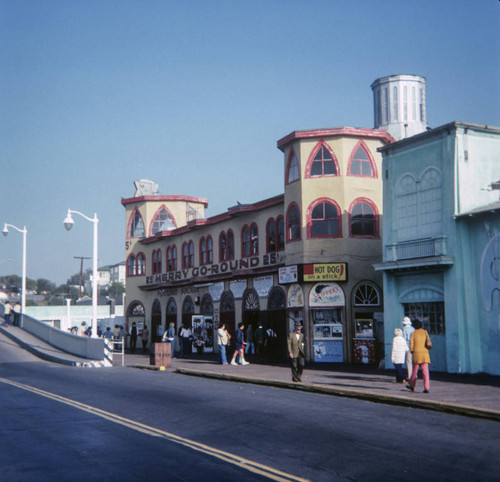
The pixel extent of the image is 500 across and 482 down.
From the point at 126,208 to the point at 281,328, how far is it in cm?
2241

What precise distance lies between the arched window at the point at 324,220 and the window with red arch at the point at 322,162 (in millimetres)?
1355

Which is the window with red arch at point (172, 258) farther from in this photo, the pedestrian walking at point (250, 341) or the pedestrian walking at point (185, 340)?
the pedestrian walking at point (250, 341)

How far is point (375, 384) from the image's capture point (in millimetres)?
19016

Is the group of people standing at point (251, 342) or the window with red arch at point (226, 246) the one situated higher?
→ the window with red arch at point (226, 246)

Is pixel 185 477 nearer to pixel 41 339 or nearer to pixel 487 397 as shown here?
pixel 487 397

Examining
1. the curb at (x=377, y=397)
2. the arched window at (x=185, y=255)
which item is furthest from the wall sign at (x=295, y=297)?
the arched window at (x=185, y=255)

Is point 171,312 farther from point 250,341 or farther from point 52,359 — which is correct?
point 52,359

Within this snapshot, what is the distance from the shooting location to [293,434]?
10875 millimetres

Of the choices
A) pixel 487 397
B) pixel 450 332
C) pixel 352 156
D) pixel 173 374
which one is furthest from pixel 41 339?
pixel 487 397

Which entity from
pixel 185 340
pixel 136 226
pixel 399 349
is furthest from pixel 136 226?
pixel 399 349

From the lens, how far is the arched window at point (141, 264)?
5116cm

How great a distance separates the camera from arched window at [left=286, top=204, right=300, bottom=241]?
3181cm

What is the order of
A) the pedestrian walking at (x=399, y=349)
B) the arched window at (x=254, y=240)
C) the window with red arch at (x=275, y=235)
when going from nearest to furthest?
the pedestrian walking at (x=399, y=349), the window with red arch at (x=275, y=235), the arched window at (x=254, y=240)

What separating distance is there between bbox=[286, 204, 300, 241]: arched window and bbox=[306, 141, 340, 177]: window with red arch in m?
1.86
